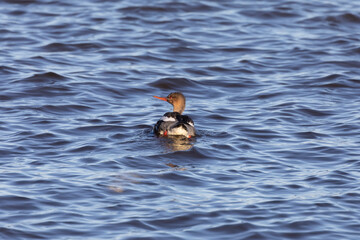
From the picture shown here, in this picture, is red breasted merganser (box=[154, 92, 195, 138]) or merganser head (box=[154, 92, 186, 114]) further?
merganser head (box=[154, 92, 186, 114])

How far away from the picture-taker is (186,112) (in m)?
13.2

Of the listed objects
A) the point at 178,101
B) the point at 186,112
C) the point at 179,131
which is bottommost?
the point at 186,112

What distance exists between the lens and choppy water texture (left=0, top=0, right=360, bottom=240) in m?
8.21

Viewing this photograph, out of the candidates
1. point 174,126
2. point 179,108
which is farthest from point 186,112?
point 174,126

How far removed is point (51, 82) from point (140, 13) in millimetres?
5944

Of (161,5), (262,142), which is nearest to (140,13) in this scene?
(161,5)

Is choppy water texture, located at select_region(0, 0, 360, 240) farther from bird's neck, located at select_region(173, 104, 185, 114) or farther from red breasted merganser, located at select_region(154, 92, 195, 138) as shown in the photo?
bird's neck, located at select_region(173, 104, 185, 114)

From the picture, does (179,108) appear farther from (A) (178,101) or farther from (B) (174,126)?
(B) (174,126)

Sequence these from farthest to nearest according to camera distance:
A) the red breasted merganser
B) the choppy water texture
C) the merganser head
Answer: the merganser head < the red breasted merganser < the choppy water texture

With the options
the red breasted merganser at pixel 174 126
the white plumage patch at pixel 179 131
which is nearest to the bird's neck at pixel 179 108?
the red breasted merganser at pixel 174 126

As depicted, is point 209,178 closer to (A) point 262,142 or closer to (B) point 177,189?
(B) point 177,189

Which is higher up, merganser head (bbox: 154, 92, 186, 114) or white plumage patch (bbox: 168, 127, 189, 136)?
merganser head (bbox: 154, 92, 186, 114)

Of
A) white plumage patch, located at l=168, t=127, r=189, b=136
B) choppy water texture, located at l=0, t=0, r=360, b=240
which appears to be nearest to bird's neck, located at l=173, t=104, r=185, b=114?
choppy water texture, located at l=0, t=0, r=360, b=240

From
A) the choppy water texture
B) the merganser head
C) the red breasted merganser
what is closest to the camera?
the choppy water texture
